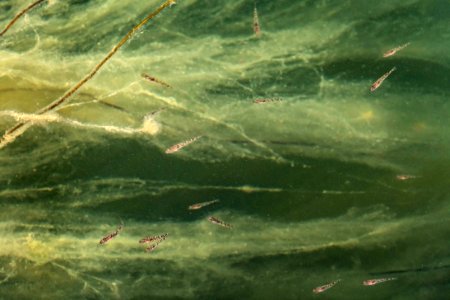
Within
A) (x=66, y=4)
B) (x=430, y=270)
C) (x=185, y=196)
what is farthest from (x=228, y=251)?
Answer: (x=66, y=4)

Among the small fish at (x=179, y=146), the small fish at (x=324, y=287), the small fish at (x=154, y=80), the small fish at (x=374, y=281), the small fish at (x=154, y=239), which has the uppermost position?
the small fish at (x=154, y=80)

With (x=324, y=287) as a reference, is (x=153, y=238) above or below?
above

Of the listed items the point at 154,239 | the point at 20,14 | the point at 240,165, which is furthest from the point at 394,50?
the point at 20,14

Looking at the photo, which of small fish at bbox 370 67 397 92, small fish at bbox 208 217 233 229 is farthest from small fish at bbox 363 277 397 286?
small fish at bbox 370 67 397 92

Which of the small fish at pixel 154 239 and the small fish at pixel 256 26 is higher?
the small fish at pixel 256 26

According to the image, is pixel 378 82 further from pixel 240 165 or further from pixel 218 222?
pixel 218 222

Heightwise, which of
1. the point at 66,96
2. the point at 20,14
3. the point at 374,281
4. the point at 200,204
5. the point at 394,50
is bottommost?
the point at 374,281

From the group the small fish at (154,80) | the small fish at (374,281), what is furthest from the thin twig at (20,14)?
the small fish at (374,281)

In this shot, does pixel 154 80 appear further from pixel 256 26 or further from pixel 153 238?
pixel 153 238

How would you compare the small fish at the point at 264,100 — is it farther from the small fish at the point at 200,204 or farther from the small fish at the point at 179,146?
the small fish at the point at 200,204
